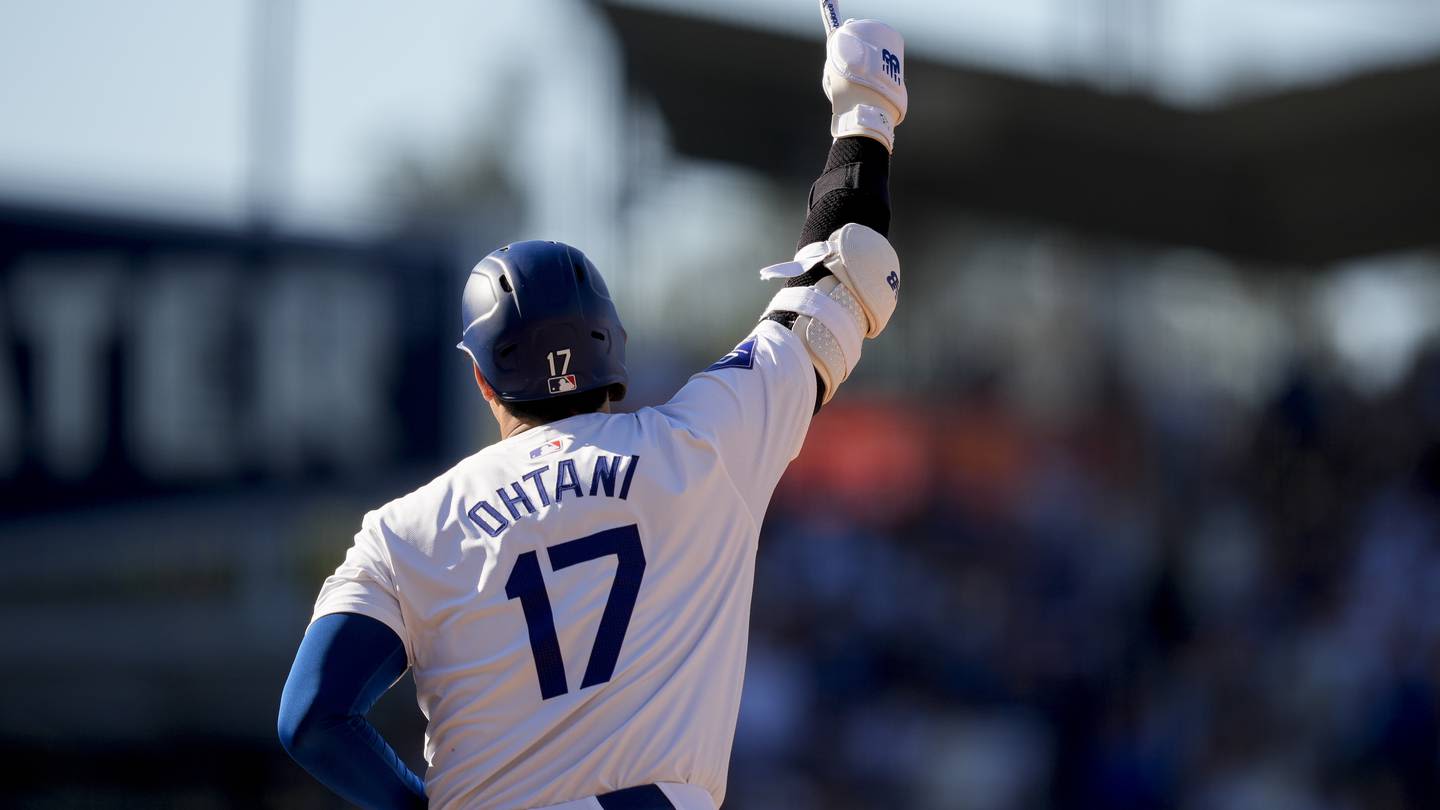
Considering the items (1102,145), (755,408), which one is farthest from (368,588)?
(1102,145)

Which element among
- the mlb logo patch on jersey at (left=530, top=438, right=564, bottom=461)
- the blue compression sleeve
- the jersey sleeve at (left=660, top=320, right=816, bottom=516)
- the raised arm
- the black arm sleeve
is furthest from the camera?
the black arm sleeve

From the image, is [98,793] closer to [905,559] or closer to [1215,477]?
[905,559]

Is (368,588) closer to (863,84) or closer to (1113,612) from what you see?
(863,84)

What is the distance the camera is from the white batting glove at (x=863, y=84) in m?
3.55

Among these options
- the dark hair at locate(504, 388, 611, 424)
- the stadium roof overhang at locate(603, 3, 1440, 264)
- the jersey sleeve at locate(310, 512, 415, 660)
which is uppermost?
the stadium roof overhang at locate(603, 3, 1440, 264)

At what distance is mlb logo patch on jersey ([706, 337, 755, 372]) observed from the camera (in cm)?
306

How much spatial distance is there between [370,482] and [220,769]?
247cm

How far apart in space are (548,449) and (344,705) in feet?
1.85

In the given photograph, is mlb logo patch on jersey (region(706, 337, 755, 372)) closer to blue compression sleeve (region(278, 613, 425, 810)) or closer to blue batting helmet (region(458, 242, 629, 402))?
blue batting helmet (region(458, 242, 629, 402))

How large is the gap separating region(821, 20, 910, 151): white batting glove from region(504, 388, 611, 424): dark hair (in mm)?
984

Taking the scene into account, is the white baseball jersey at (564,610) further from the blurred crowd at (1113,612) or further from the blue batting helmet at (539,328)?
the blurred crowd at (1113,612)

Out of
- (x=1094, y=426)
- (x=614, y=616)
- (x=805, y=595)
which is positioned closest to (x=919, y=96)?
(x=1094, y=426)

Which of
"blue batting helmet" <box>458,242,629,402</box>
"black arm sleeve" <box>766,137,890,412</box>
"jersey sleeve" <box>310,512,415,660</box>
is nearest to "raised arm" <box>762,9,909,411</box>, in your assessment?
"black arm sleeve" <box>766,137,890,412</box>

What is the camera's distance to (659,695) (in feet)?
8.92
